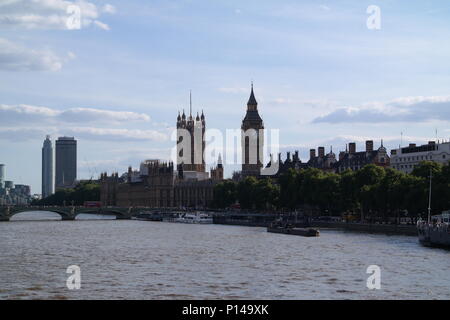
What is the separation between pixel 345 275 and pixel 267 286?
6395mm

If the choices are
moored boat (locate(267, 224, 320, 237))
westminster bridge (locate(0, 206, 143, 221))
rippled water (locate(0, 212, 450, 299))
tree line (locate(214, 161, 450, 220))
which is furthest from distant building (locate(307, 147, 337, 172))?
rippled water (locate(0, 212, 450, 299))

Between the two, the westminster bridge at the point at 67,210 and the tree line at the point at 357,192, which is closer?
the tree line at the point at 357,192

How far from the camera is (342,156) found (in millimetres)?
156250

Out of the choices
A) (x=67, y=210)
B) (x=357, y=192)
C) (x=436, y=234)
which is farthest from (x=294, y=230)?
(x=67, y=210)

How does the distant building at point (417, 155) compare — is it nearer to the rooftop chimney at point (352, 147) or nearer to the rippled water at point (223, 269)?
the rooftop chimney at point (352, 147)

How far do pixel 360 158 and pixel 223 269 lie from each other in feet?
328

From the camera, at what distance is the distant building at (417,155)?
12462 centimetres

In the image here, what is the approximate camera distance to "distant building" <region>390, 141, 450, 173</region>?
124625mm

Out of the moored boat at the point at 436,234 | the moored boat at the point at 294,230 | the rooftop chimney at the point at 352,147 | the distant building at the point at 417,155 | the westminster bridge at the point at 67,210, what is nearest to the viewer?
the moored boat at the point at 436,234

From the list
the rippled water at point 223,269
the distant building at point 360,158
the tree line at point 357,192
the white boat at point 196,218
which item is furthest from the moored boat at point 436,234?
the white boat at point 196,218

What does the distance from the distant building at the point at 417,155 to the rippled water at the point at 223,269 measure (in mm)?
50185

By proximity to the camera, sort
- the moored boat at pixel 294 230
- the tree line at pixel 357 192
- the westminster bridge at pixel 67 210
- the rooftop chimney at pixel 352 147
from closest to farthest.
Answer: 1. the moored boat at pixel 294 230
2. the tree line at pixel 357 192
3. the westminster bridge at pixel 67 210
4. the rooftop chimney at pixel 352 147
